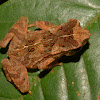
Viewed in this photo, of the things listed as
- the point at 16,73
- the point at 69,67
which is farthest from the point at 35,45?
the point at 69,67

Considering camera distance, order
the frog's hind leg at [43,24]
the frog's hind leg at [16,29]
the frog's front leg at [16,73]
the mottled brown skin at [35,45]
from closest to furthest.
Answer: the mottled brown skin at [35,45]
the frog's front leg at [16,73]
the frog's hind leg at [43,24]
the frog's hind leg at [16,29]

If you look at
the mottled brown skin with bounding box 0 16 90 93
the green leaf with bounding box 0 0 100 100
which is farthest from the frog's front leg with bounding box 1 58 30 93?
the green leaf with bounding box 0 0 100 100

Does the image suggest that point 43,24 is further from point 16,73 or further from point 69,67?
point 16,73

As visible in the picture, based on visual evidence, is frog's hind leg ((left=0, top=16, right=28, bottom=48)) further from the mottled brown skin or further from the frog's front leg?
the frog's front leg

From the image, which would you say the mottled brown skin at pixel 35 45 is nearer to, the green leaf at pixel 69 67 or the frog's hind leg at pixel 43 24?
the frog's hind leg at pixel 43 24

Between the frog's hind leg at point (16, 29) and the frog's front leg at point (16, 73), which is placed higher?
the frog's hind leg at point (16, 29)

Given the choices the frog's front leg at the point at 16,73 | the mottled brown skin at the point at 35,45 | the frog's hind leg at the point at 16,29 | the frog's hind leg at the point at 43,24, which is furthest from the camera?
the frog's hind leg at the point at 16,29

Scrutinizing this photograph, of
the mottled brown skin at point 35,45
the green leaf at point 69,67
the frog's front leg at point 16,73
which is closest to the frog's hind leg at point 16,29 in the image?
the mottled brown skin at point 35,45

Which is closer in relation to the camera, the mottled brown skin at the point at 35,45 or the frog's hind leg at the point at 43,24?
the mottled brown skin at the point at 35,45
